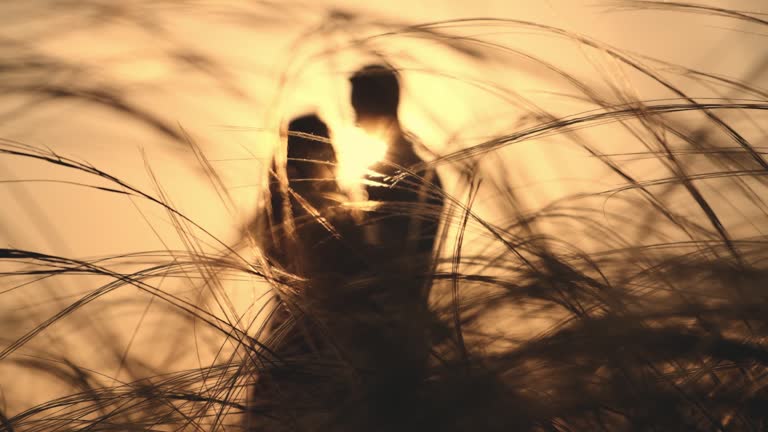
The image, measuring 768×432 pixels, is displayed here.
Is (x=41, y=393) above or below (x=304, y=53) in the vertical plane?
below

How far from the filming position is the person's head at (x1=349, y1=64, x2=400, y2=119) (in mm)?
646

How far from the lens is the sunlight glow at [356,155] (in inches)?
20.0

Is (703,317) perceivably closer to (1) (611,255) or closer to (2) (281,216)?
(1) (611,255)

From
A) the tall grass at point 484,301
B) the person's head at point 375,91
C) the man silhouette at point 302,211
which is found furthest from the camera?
the person's head at point 375,91

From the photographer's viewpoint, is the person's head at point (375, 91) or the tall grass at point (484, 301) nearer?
the tall grass at point (484, 301)

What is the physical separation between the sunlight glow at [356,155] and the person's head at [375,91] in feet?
0.14

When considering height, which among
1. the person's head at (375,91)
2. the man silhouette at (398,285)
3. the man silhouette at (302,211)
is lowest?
the man silhouette at (398,285)

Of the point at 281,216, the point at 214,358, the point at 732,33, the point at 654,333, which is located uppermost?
the point at 732,33

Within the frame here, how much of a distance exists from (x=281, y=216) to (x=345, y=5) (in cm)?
30

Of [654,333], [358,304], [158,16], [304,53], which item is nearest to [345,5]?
[304,53]

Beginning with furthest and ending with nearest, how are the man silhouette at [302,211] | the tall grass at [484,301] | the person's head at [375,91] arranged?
the person's head at [375,91] → the man silhouette at [302,211] → the tall grass at [484,301]

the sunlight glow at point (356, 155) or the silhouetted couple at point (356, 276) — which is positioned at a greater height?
the sunlight glow at point (356, 155)

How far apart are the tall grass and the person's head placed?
0.03m

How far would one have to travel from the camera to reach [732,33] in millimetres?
724
